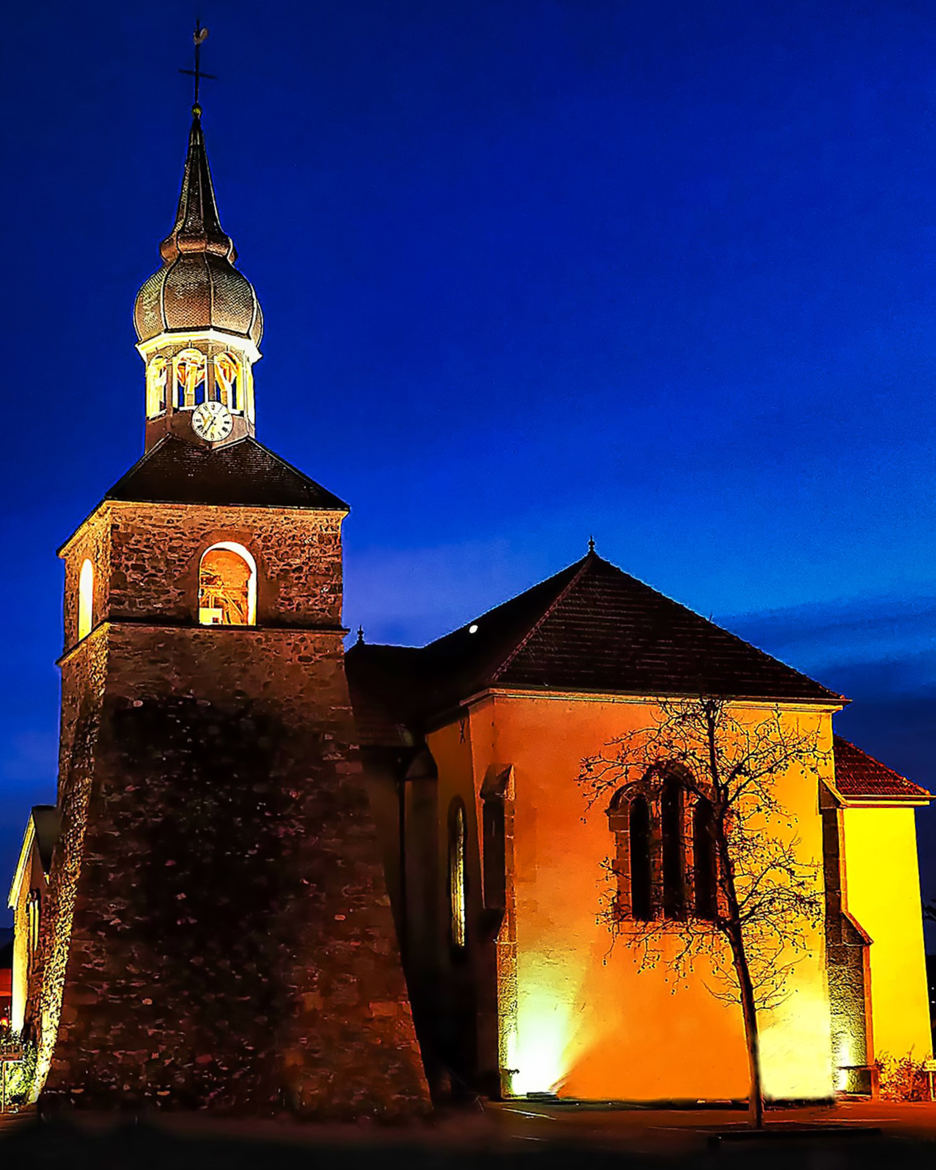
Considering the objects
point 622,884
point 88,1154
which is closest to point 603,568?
point 622,884

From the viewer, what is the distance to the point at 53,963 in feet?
101

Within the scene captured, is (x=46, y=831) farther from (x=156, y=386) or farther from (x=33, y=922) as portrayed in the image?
(x=156, y=386)

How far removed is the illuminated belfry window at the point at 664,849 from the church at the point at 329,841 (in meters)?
0.09

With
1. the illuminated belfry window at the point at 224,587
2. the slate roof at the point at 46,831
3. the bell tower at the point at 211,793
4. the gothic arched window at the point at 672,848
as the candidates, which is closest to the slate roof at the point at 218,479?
the bell tower at the point at 211,793

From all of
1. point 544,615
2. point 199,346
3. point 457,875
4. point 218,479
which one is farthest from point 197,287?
point 457,875

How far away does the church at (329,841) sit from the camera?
29859mm

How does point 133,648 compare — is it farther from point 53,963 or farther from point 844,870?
point 844,870

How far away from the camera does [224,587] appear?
119 ft

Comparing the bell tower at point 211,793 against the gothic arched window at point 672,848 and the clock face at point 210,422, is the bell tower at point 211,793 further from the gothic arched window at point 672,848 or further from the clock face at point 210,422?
the gothic arched window at point 672,848

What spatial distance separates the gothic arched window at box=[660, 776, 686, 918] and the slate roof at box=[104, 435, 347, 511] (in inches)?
351

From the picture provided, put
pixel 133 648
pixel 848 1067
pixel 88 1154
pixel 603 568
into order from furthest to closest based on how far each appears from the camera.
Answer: pixel 603 568
pixel 848 1067
pixel 133 648
pixel 88 1154

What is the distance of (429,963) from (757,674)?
31.0ft

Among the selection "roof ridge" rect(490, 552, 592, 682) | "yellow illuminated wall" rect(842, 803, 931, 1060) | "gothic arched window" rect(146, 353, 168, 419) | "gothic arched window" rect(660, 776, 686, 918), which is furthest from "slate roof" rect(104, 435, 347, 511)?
"yellow illuminated wall" rect(842, 803, 931, 1060)

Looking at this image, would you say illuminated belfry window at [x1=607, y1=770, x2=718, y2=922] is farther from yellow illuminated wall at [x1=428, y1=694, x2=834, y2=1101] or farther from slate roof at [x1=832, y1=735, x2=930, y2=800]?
slate roof at [x1=832, y1=735, x2=930, y2=800]
